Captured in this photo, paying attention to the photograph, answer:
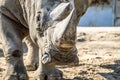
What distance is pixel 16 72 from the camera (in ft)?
10.7

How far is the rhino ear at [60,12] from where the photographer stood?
249 centimetres

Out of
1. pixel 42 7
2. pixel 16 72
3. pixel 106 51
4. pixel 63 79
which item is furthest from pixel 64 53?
pixel 106 51

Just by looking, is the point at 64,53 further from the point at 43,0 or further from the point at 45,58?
the point at 43,0

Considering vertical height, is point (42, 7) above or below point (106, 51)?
above

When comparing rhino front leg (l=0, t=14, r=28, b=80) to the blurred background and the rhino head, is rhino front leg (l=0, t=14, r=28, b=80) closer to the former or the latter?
the rhino head

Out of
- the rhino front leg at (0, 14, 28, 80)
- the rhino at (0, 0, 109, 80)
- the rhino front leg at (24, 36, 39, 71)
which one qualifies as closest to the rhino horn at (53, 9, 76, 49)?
the rhino at (0, 0, 109, 80)

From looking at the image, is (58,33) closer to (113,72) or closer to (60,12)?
(60,12)

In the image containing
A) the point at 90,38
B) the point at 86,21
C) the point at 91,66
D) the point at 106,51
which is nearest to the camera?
the point at 91,66

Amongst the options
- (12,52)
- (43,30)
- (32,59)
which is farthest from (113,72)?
(43,30)

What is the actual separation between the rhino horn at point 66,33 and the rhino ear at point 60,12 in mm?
24

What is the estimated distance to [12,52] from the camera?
10.8ft

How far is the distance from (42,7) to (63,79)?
1000mm

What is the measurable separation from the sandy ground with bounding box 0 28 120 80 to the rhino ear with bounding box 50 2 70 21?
1145 mm

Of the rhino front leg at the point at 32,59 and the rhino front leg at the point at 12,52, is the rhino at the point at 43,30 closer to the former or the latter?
the rhino front leg at the point at 12,52
